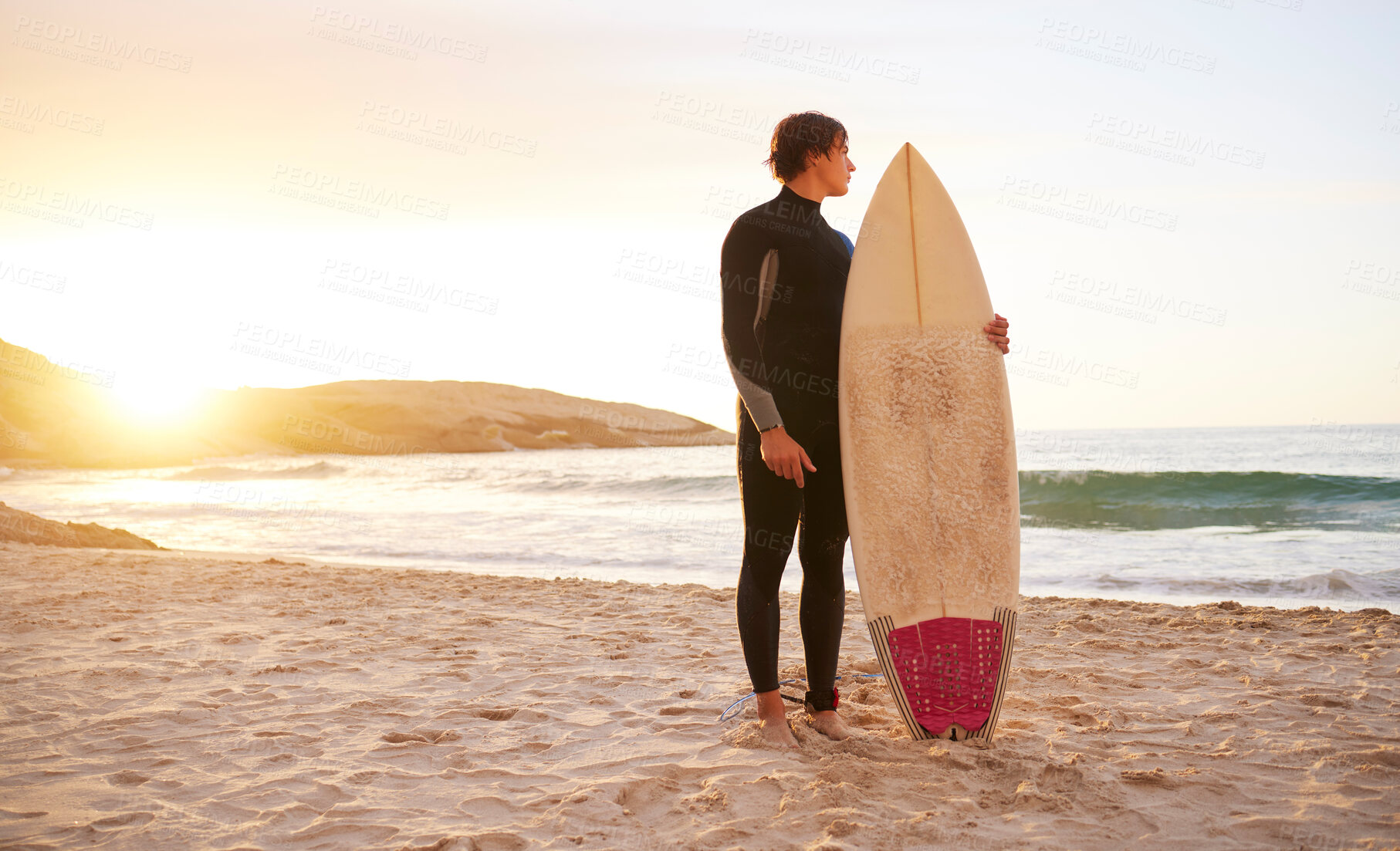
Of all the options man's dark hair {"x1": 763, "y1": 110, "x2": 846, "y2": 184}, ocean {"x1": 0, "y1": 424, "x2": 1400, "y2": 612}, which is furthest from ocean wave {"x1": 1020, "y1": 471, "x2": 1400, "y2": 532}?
man's dark hair {"x1": 763, "y1": 110, "x2": 846, "y2": 184}

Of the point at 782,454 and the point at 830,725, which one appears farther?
the point at 830,725

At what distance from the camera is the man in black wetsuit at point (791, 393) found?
2068 mm

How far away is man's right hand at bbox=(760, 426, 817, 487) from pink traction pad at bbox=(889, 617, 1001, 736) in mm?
625

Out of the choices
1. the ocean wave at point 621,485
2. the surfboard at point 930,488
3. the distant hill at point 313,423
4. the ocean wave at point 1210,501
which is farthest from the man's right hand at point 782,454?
the distant hill at point 313,423

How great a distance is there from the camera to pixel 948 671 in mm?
2176

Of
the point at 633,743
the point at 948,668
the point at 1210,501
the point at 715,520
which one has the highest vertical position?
the point at 948,668

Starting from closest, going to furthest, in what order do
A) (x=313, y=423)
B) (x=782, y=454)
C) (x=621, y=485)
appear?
(x=782, y=454), (x=621, y=485), (x=313, y=423)

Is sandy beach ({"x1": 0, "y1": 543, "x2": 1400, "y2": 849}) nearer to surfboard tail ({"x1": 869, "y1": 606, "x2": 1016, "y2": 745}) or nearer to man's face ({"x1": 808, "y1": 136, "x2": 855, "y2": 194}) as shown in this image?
surfboard tail ({"x1": 869, "y1": 606, "x2": 1016, "y2": 745})

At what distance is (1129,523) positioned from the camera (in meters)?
10.3

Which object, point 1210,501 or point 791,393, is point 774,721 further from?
point 1210,501

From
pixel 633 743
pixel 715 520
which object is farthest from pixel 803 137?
pixel 715 520

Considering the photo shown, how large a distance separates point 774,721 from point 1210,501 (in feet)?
37.6

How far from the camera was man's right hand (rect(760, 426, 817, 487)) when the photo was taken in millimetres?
1976

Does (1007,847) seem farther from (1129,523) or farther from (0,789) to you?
(1129,523)
